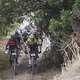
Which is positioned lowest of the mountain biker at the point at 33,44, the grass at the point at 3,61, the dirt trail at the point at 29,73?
the dirt trail at the point at 29,73

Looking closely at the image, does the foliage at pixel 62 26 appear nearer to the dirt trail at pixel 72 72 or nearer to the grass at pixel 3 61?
the dirt trail at pixel 72 72

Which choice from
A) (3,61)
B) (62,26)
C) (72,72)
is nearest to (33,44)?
(62,26)

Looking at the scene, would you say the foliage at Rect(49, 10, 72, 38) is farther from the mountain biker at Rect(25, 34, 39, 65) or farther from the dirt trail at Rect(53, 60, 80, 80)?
the dirt trail at Rect(53, 60, 80, 80)

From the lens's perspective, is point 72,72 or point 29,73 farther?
point 29,73

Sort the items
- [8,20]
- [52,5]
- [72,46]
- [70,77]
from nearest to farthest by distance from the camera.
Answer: [70,77] → [72,46] → [52,5] → [8,20]

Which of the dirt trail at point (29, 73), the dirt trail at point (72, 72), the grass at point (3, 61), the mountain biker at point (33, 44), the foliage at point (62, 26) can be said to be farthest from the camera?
the grass at point (3, 61)

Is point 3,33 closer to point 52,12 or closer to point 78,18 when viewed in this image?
point 52,12

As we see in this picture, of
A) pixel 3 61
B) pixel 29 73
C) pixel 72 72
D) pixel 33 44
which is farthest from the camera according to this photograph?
pixel 3 61

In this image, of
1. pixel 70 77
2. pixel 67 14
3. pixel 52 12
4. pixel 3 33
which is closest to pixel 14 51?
A: pixel 3 33

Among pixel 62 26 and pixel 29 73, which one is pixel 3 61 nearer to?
pixel 29 73

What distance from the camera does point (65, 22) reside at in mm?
12234

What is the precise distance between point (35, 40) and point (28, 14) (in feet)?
3.61

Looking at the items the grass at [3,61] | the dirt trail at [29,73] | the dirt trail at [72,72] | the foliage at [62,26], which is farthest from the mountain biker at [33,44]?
the dirt trail at [72,72]

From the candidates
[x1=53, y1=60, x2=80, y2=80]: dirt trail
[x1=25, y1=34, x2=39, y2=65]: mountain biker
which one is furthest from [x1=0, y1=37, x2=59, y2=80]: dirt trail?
[x1=53, y1=60, x2=80, y2=80]: dirt trail
